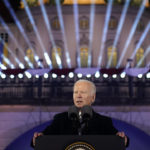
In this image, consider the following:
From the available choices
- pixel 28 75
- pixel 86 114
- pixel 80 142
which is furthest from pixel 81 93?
pixel 28 75

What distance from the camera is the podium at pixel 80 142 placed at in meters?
1.61

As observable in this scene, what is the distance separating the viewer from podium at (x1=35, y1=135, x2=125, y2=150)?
1.61 m

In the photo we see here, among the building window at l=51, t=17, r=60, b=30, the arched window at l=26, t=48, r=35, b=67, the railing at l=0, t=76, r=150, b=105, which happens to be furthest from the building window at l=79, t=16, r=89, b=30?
the railing at l=0, t=76, r=150, b=105

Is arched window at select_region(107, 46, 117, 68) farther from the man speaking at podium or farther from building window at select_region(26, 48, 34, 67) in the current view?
the man speaking at podium

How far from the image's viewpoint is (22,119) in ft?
16.9

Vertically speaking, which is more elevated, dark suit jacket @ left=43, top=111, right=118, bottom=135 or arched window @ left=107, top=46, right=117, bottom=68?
arched window @ left=107, top=46, right=117, bottom=68

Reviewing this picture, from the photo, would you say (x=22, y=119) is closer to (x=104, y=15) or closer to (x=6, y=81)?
(x=6, y=81)

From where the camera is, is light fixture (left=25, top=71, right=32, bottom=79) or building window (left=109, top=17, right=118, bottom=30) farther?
building window (left=109, top=17, right=118, bottom=30)

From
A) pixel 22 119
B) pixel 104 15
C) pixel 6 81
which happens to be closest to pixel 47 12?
pixel 104 15

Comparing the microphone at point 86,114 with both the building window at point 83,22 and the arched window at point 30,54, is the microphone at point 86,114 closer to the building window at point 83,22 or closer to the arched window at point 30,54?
the arched window at point 30,54

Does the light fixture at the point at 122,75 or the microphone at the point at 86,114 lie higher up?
the light fixture at the point at 122,75

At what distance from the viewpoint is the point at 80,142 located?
161 cm

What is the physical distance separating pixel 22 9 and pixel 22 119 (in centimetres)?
1893

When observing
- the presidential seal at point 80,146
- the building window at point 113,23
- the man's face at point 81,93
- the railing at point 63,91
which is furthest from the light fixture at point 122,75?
the building window at point 113,23
